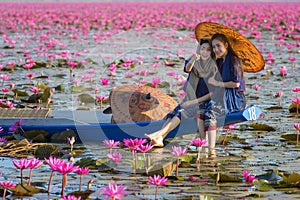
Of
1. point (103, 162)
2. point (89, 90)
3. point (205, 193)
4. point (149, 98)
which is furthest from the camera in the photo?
point (89, 90)

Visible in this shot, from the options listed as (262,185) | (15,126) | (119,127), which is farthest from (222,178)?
(15,126)

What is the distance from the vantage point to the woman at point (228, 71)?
6.05 meters

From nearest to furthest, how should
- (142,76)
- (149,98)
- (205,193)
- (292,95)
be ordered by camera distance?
(205,193) → (149,98) → (292,95) → (142,76)

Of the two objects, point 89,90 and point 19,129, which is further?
point 89,90

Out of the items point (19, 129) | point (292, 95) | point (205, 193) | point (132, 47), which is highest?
point (132, 47)

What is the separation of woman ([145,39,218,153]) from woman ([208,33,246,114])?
61 mm

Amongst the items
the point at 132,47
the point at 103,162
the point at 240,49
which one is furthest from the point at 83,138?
the point at 132,47

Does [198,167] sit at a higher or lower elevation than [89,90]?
lower

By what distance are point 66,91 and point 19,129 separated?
3.18 m

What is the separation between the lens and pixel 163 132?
5.93m

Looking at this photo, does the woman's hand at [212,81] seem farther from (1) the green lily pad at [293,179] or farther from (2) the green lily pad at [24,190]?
(2) the green lily pad at [24,190]

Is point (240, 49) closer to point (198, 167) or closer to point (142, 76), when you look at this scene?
point (198, 167)

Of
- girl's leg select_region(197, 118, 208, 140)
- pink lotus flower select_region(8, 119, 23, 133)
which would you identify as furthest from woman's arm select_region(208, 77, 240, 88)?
pink lotus flower select_region(8, 119, 23, 133)

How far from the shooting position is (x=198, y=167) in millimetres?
5277
